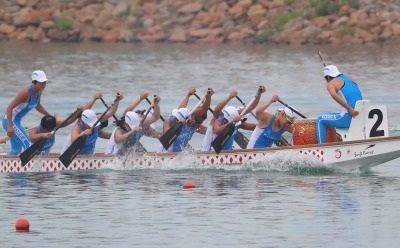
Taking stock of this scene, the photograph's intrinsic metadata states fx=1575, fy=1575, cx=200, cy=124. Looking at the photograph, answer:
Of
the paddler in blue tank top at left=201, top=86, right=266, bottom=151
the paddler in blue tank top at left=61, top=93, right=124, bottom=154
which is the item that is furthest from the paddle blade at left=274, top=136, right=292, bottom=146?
the paddler in blue tank top at left=61, top=93, right=124, bottom=154

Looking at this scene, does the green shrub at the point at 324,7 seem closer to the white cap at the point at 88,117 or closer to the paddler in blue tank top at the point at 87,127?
the paddler in blue tank top at the point at 87,127

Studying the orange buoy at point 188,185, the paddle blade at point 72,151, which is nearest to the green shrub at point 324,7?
the paddle blade at point 72,151

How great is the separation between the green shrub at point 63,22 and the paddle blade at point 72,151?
1754 inches

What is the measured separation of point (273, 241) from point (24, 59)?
4210 cm

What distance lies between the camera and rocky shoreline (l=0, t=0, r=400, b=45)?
225ft

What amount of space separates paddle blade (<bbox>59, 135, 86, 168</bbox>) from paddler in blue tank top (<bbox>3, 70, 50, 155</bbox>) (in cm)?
80

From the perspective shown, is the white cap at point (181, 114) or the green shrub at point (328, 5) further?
the green shrub at point (328, 5)

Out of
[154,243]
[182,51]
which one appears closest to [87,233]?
[154,243]

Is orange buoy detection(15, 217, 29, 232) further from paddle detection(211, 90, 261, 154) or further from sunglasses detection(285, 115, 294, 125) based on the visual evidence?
sunglasses detection(285, 115, 294, 125)

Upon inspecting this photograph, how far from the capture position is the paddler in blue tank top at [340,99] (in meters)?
28.9

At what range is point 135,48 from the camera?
70.4 meters

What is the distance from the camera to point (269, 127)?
3011 cm

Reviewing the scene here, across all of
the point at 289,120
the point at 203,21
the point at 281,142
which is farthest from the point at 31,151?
the point at 203,21

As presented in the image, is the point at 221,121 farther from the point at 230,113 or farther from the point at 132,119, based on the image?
the point at 132,119
